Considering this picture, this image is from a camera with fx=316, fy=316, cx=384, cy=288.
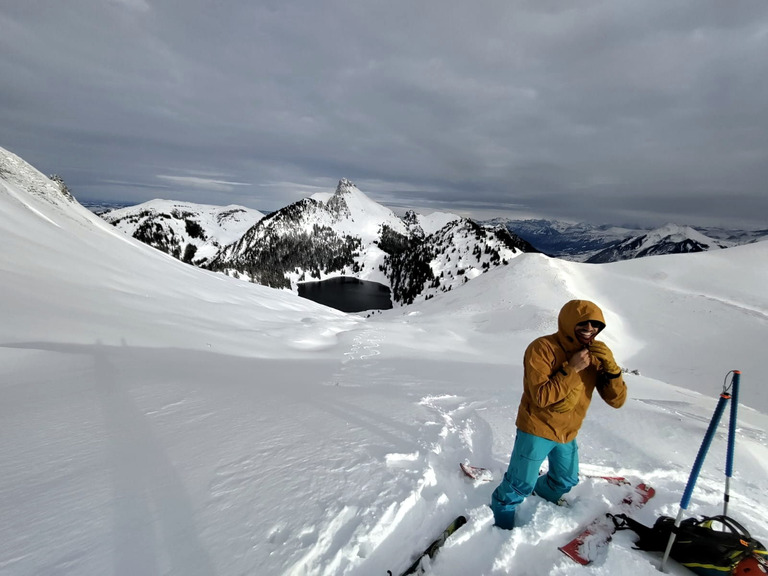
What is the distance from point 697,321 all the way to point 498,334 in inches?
751

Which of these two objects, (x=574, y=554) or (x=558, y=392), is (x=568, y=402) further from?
(x=574, y=554)

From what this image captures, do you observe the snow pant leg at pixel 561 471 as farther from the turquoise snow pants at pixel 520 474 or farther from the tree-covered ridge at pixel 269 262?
the tree-covered ridge at pixel 269 262

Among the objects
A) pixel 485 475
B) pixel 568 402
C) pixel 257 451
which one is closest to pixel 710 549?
pixel 568 402

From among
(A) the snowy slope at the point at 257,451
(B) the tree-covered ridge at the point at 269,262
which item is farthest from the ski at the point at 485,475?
(B) the tree-covered ridge at the point at 269,262

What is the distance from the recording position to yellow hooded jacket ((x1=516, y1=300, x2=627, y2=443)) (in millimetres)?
3600

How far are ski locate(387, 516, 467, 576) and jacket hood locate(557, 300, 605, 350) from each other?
2.44 m

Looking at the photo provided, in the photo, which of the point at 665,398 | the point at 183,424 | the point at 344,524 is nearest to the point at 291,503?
the point at 344,524

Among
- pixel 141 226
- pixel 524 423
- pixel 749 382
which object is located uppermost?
pixel 141 226

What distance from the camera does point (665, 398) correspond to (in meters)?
12.6

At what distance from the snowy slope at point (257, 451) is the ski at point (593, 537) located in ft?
0.34

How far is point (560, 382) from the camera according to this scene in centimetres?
362

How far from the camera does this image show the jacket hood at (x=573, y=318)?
11.6ft

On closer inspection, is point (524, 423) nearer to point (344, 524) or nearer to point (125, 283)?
point (344, 524)

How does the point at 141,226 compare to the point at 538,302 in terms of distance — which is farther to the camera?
the point at 141,226
